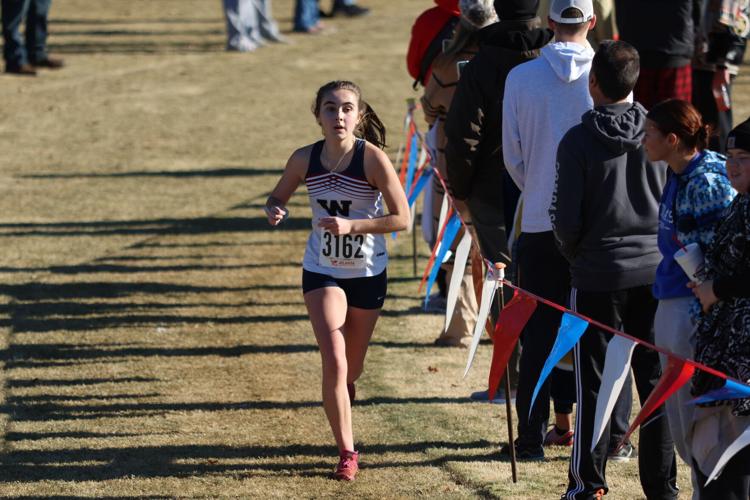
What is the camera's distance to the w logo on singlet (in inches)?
243

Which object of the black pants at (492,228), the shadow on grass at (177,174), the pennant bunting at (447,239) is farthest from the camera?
the shadow on grass at (177,174)

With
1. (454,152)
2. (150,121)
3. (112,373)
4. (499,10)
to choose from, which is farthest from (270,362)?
(150,121)

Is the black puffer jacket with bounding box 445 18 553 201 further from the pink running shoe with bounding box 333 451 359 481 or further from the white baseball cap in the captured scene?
the pink running shoe with bounding box 333 451 359 481

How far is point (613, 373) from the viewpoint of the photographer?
503 cm

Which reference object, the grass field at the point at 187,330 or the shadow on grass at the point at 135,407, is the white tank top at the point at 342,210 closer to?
the grass field at the point at 187,330

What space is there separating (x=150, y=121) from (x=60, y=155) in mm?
1992

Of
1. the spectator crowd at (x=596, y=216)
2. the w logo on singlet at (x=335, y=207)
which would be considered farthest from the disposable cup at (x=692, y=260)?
the w logo on singlet at (x=335, y=207)

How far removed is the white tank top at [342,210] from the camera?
6145 millimetres

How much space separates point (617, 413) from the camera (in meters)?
5.99

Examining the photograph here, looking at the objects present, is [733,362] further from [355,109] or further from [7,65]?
[7,65]

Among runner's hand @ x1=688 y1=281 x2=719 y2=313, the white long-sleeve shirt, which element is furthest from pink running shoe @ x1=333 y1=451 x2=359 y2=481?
runner's hand @ x1=688 y1=281 x2=719 y2=313

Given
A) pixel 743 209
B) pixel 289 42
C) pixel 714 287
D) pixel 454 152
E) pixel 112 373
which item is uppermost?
pixel 743 209

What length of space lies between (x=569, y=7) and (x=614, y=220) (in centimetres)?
110

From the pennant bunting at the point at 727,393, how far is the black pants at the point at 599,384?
0.73 meters
